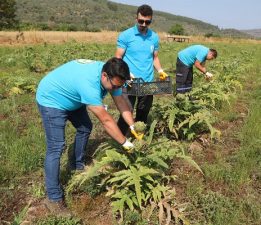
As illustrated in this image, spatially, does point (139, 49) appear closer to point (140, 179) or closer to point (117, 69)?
point (117, 69)

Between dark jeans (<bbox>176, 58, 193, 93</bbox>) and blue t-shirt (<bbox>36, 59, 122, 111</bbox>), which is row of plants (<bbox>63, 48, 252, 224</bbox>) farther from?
dark jeans (<bbox>176, 58, 193, 93</bbox>)

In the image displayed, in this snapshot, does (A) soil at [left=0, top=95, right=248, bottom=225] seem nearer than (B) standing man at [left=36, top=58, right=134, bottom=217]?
No

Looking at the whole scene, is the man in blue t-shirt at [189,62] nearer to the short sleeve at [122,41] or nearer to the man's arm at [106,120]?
the short sleeve at [122,41]

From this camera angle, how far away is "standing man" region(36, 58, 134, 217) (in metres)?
3.79

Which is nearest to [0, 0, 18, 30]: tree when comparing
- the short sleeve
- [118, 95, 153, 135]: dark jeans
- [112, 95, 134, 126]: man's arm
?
[118, 95, 153, 135]: dark jeans

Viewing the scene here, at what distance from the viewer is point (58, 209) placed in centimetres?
423

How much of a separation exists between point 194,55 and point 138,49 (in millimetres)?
2299

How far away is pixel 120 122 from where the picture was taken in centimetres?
579

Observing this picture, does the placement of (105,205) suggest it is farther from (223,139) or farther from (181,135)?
(223,139)

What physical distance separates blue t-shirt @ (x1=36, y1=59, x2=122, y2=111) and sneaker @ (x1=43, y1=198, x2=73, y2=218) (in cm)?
106

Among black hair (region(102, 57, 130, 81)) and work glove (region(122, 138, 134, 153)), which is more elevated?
black hair (region(102, 57, 130, 81))

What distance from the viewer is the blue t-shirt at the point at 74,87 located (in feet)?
Answer: 12.5

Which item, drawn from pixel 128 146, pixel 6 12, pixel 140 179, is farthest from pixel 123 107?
pixel 6 12

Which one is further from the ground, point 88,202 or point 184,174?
point 184,174
